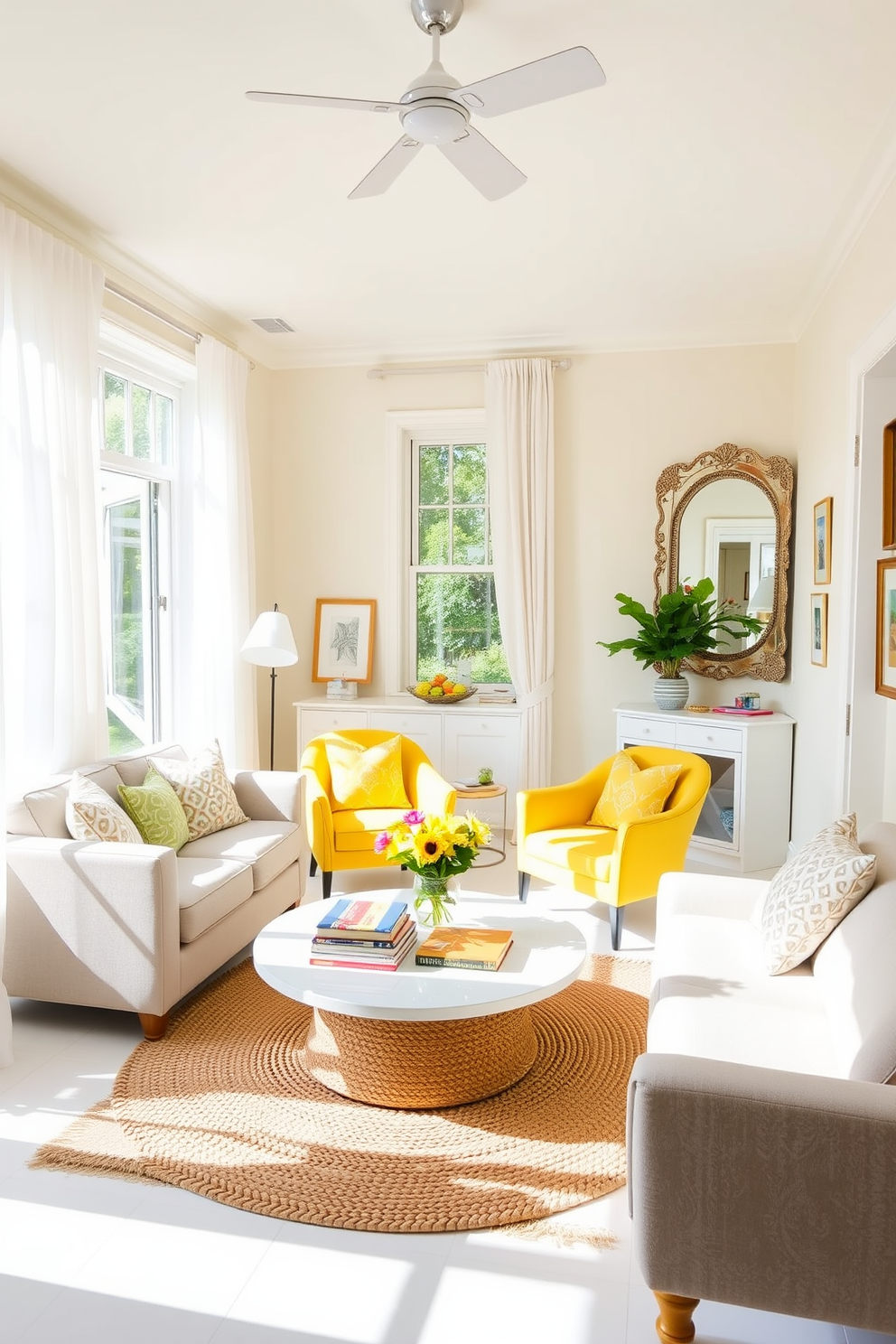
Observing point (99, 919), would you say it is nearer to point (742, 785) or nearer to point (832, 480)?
point (742, 785)

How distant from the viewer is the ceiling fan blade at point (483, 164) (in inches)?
99.0


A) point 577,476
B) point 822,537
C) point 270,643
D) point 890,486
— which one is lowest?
point 270,643

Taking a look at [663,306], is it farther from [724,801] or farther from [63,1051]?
[63,1051]

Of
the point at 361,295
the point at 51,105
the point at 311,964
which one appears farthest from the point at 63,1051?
the point at 361,295

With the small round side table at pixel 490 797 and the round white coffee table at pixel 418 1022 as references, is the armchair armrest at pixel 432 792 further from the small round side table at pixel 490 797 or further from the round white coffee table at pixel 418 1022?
the round white coffee table at pixel 418 1022

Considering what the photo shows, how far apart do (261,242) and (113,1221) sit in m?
3.57

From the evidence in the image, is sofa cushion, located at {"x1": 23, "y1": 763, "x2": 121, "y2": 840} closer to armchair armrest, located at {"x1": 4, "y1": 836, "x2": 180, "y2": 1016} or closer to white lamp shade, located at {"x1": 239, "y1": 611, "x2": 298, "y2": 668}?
armchair armrest, located at {"x1": 4, "y1": 836, "x2": 180, "y2": 1016}

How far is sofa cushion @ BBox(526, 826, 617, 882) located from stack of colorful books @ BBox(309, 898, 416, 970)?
1128mm

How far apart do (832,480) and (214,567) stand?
9.75ft

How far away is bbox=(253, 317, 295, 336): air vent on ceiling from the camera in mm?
5016

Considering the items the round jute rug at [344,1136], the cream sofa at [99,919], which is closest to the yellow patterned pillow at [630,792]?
the round jute rug at [344,1136]

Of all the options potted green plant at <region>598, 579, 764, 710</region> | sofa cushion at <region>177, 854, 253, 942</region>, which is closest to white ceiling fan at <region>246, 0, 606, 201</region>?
sofa cushion at <region>177, 854, 253, 942</region>

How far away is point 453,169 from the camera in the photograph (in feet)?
10.7

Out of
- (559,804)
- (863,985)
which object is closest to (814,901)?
(863,985)
